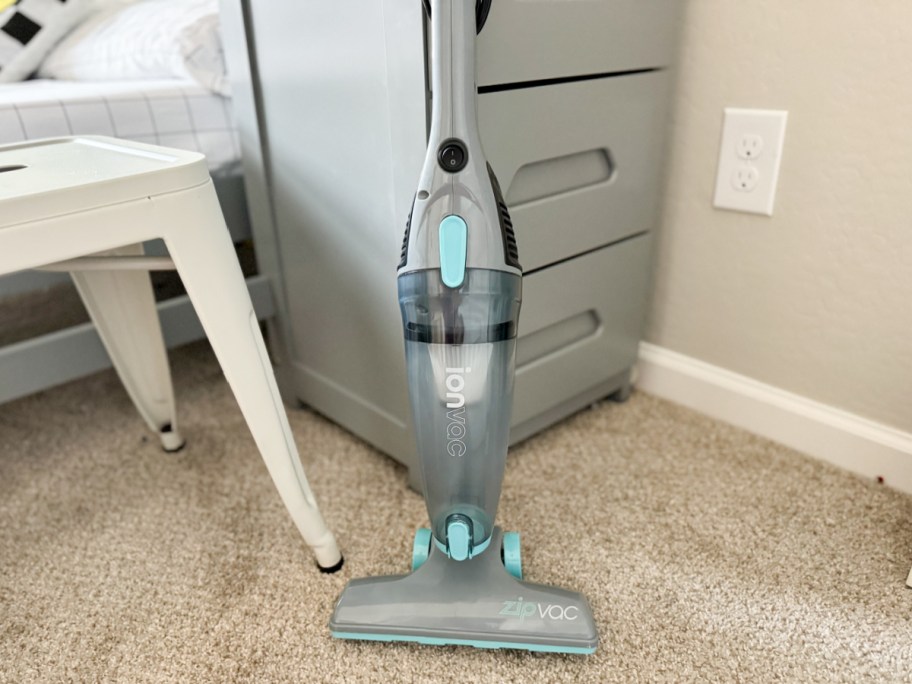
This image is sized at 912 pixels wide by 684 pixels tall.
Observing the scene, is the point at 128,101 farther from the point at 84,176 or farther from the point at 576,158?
the point at 576,158

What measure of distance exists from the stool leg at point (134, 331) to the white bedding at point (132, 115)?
181mm

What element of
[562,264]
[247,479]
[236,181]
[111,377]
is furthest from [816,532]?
[111,377]

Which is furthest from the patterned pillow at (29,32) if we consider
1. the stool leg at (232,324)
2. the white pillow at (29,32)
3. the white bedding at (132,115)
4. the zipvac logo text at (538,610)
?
the zipvac logo text at (538,610)

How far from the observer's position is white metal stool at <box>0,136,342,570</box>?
483mm

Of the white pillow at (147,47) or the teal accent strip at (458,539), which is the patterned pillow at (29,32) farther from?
the teal accent strip at (458,539)

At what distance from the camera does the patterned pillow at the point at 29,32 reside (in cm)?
112

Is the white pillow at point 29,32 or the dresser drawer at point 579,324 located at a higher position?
the white pillow at point 29,32

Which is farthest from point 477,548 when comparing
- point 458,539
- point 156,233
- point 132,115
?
point 132,115

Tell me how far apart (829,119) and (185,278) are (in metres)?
0.74

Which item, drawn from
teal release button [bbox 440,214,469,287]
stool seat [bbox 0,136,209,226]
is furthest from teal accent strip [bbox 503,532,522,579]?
stool seat [bbox 0,136,209,226]

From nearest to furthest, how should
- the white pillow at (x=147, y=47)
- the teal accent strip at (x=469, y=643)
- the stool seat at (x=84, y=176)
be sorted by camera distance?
the stool seat at (x=84, y=176) → the teal accent strip at (x=469, y=643) → the white pillow at (x=147, y=47)

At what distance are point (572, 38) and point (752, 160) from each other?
31 centimetres

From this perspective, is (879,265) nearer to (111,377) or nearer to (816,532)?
(816,532)

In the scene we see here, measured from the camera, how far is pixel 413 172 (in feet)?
2.22
